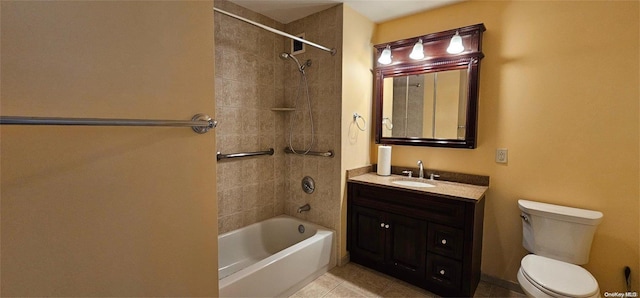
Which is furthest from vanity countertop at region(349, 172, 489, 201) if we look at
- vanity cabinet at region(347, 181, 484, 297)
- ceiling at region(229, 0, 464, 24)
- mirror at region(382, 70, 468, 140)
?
ceiling at region(229, 0, 464, 24)

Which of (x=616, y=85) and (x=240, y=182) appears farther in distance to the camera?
(x=240, y=182)

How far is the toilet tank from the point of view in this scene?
1823 mm

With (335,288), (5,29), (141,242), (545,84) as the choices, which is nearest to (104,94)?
(5,29)

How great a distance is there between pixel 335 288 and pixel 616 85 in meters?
2.43

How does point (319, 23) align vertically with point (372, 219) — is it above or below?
above

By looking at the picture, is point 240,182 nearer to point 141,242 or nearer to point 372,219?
point 372,219

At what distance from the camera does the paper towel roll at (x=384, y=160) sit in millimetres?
2674

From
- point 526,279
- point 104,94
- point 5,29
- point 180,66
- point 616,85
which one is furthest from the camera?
point 616,85

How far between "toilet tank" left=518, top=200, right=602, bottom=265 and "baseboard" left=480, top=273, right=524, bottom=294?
16.8 inches

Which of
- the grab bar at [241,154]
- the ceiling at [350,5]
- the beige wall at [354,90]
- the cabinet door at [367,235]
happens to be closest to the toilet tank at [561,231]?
the cabinet door at [367,235]

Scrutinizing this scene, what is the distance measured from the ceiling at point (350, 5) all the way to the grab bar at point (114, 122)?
5.99ft

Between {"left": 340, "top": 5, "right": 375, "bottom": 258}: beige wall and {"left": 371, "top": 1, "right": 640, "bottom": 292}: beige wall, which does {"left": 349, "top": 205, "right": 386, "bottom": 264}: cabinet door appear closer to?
{"left": 340, "top": 5, "right": 375, "bottom": 258}: beige wall

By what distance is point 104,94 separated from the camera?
2.47 ft

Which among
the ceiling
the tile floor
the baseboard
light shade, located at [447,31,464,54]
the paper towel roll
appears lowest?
the tile floor
